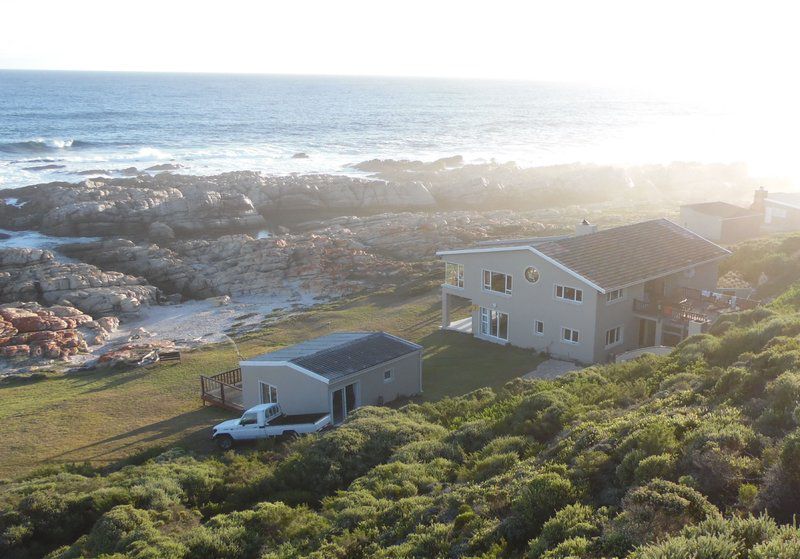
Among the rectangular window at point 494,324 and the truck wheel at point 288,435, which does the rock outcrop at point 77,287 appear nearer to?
the rectangular window at point 494,324

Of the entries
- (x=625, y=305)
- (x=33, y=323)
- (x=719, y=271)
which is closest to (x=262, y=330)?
(x=33, y=323)

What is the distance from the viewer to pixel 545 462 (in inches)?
559

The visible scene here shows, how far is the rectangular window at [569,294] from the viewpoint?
96.4 ft

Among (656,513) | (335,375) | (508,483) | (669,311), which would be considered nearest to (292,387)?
(335,375)

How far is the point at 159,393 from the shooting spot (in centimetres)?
2919

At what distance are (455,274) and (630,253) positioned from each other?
314 inches

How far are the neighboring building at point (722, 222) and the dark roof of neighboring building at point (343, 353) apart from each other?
93.7ft

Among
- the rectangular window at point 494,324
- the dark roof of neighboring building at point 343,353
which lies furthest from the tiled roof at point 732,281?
the dark roof of neighboring building at point 343,353

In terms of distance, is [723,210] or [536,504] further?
[723,210]

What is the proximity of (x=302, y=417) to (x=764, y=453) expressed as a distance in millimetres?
15611

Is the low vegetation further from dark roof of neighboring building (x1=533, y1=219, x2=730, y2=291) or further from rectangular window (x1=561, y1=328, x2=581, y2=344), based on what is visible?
dark roof of neighboring building (x1=533, y1=219, x2=730, y2=291)

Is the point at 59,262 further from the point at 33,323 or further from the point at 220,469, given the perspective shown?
the point at 220,469

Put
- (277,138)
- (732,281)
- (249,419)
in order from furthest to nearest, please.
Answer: (277,138) → (732,281) → (249,419)

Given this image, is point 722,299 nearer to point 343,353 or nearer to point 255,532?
point 343,353
